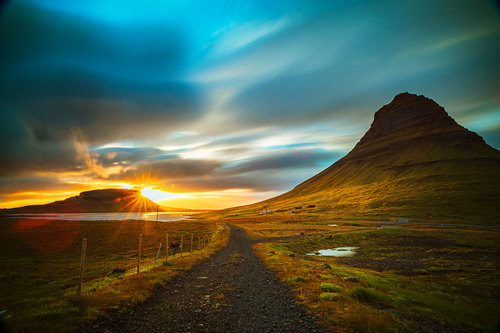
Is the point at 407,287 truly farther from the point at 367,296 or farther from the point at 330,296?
the point at 330,296

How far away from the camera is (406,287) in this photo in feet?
70.9

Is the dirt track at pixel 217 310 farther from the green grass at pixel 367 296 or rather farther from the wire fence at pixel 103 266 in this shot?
the green grass at pixel 367 296

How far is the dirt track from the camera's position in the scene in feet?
31.1

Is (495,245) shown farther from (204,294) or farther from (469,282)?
(204,294)

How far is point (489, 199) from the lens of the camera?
390 feet

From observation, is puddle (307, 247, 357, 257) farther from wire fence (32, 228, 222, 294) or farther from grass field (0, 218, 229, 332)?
wire fence (32, 228, 222, 294)

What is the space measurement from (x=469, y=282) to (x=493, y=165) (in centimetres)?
24425

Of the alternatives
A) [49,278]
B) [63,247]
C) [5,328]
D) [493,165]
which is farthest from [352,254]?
[493,165]

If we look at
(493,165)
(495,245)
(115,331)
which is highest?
(493,165)

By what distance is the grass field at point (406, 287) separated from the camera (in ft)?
36.9

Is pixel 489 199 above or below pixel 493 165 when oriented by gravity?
below

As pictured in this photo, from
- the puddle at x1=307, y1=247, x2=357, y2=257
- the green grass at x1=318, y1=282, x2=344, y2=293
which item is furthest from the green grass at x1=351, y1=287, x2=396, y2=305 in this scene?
the puddle at x1=307, y1=247, x2=357, y2=257

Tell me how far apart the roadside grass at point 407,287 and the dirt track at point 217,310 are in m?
1.36

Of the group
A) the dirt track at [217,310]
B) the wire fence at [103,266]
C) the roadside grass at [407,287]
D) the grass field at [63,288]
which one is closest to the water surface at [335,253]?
the roadside grass at [407,287]
